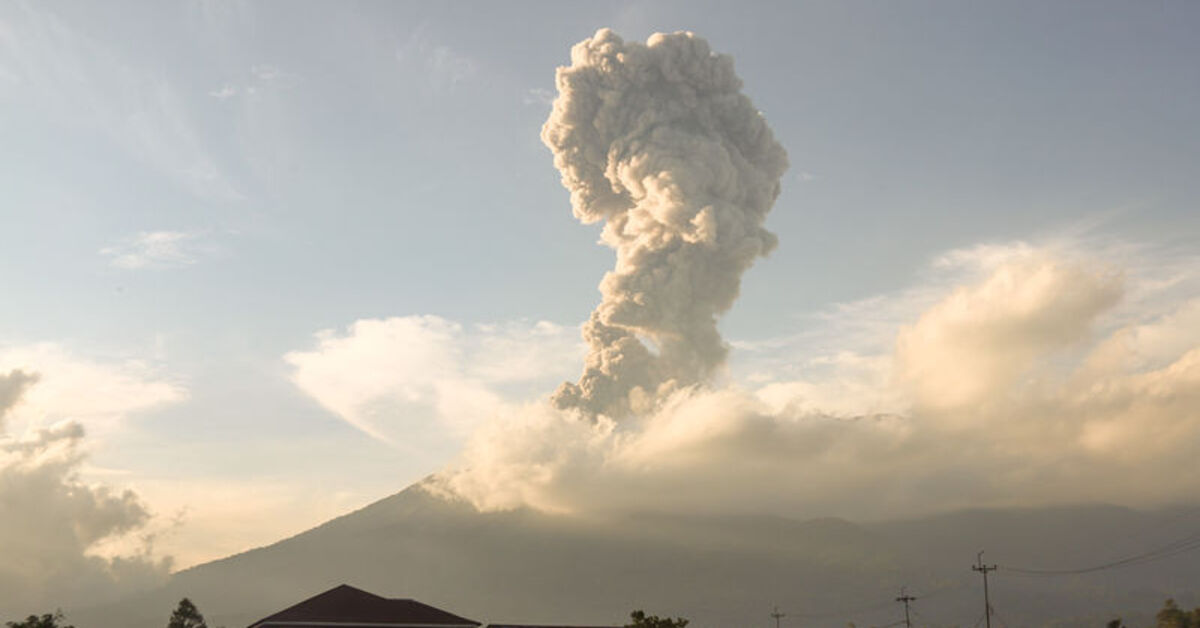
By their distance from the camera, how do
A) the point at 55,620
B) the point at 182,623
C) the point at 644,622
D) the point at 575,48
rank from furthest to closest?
the point at 575,48 → the point at 182,623 → the point at 55,620 → the point at 644,622

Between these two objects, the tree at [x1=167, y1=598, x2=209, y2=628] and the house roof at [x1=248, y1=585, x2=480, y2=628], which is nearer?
the house roof at [x1=248, y1=585, x2=480, y2=628]

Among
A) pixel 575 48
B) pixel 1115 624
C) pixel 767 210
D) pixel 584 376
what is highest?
pixel 575 48

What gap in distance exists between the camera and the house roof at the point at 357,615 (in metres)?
68.2

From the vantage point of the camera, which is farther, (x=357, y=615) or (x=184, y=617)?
(x=184, y=617)

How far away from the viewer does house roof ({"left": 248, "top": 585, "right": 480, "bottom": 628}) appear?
68.2 metres

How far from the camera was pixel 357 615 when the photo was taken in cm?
6956

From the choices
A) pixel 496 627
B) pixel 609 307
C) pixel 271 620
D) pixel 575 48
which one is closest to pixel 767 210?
pixel 609 307

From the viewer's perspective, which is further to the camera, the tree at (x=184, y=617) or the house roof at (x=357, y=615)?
the tree at (x=184, y=617)

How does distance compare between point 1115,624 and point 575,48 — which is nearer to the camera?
point 1115,624

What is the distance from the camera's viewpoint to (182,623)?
321 feet

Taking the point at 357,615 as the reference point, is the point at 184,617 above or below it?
above

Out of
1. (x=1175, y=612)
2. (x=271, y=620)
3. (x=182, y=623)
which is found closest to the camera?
(x=271, y=620)

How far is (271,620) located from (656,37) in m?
103

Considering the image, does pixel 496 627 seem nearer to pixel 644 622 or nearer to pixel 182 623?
pixel 644 622
